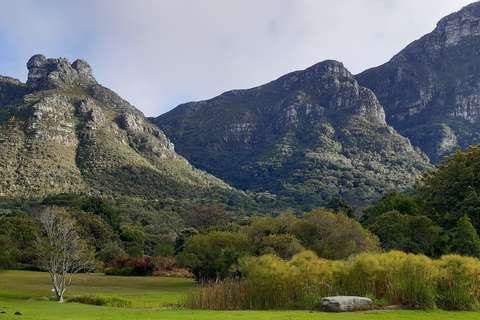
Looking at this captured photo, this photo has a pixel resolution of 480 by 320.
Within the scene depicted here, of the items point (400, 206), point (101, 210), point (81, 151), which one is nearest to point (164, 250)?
point (101, 210)

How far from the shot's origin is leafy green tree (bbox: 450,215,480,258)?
28016 mm

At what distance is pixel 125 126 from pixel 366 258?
119 meters

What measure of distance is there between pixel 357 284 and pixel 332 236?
11.2 m

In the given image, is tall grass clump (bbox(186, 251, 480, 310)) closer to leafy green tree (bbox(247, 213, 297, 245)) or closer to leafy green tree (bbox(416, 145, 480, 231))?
leafy green tree (bbox(247, 213, 297, 245))

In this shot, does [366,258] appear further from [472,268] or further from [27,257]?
[27,257]

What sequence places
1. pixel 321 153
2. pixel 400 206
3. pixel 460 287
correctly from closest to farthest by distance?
pixel 460 287, pixel 400 206, pixel 321 153

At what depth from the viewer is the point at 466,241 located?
28.2m

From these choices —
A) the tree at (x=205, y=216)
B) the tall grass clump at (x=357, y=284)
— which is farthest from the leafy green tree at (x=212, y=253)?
the tree at (x=205, y=216)

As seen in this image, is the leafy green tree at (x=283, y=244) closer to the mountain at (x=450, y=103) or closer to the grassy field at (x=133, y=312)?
the grassy field at (x=133, y=312)

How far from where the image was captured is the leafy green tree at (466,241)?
2802 cm

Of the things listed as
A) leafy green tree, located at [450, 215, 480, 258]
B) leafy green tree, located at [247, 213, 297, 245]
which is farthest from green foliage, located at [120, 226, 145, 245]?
leafy green tree, located at [450, 215, 480, 258]

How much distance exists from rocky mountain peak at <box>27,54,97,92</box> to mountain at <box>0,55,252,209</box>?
0.57 meters

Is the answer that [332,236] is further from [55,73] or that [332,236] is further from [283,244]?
[55,73]

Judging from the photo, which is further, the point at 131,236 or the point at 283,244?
the point at 131,236
